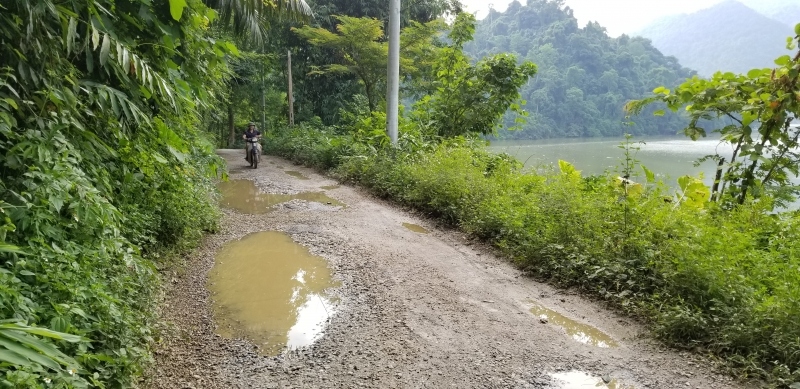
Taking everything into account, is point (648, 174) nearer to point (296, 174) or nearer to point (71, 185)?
point (71, 185)

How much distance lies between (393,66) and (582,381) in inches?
374

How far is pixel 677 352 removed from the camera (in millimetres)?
3223

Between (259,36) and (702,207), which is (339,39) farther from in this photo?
(702,207)

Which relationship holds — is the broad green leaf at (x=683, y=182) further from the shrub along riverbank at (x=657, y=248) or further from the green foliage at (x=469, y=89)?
the green foliage at (x=469, y=89)

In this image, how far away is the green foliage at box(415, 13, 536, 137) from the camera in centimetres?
1162

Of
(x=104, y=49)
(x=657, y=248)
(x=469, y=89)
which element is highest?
(x=469, y=89)

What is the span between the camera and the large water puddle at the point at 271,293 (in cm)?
352

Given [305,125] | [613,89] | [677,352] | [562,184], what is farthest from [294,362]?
[613,89]

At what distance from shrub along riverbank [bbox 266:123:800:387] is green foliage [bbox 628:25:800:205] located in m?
0.47

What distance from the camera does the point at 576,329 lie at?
3.64 m

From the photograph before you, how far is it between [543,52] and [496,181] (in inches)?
963

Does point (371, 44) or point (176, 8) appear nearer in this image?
point (176, 8)

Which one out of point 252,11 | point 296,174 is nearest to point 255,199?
point 252,11

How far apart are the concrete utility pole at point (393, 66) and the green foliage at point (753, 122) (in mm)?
7023
